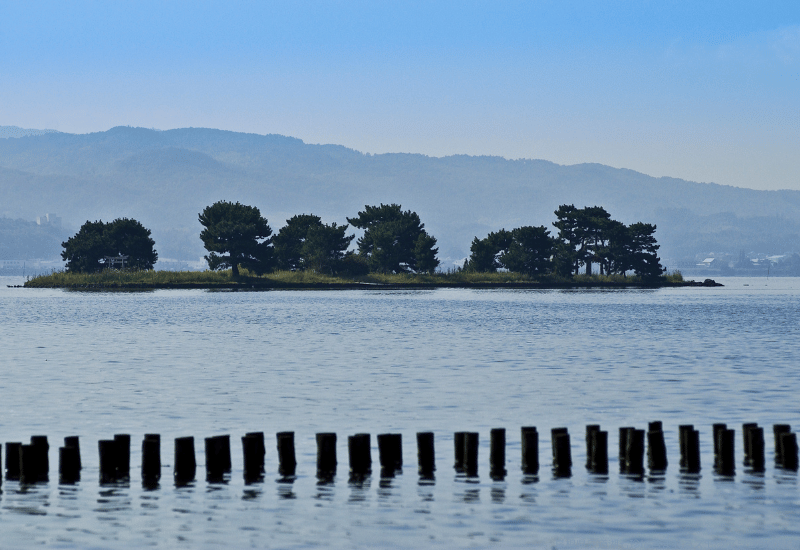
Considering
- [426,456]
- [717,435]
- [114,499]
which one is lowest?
[114,499]

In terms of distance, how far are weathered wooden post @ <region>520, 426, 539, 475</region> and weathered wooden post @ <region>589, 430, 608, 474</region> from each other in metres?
1.26

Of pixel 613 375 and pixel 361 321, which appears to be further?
pixel 361 321

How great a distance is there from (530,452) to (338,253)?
146304 mm

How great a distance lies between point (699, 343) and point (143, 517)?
5264cm

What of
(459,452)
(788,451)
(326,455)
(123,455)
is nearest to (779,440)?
(788,451)

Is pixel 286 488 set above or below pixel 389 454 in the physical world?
below

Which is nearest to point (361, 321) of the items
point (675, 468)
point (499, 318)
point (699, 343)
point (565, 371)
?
point (499, 318)

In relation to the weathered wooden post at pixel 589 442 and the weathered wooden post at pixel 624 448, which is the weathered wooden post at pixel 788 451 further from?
the weathered wooden post at pixel 589 442

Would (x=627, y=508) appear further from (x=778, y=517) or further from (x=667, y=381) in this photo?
(x=667, y=381)

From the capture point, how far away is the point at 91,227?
164000 mm

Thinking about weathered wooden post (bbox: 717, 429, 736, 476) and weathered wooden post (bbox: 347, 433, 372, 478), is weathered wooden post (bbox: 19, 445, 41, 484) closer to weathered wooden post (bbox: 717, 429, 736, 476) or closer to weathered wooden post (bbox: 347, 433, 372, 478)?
weathered wooden post (bbox: 347, 433, 372, 478)

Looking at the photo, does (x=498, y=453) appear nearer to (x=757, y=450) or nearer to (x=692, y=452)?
(x=692, y=452)

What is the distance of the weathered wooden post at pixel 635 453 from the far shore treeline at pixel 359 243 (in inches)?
5208

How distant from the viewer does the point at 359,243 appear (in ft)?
574
